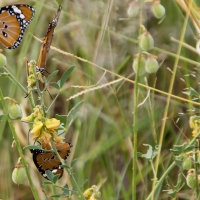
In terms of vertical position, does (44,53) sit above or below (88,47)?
above

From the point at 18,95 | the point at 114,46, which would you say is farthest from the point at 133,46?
the point at 18,95

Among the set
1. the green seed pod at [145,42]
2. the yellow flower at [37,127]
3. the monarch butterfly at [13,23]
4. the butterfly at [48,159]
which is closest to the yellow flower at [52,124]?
the yellow flower at [37,127]

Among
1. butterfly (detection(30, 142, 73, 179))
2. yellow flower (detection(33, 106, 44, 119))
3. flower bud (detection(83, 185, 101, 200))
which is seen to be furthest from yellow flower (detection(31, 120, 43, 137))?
flower bud (detection(83, 185, 101, 200))

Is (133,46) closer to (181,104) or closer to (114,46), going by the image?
(114,46)

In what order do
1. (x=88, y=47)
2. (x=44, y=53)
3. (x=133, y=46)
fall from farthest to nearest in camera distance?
(x=133, y=46) → (x=88, y=47) → (x=44, y=53)

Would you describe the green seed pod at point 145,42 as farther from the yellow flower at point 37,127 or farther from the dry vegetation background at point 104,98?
the dry vegetation background at point 104,98

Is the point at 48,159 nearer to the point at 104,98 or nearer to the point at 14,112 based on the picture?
the point at 14,112

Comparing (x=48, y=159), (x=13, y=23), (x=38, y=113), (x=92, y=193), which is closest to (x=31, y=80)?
(x=38, y=113)
